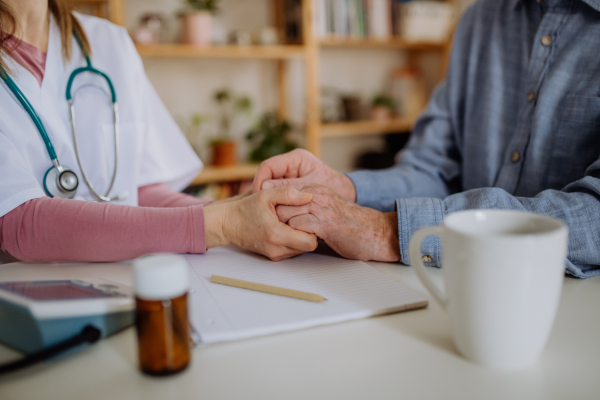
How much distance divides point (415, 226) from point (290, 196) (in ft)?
0.65

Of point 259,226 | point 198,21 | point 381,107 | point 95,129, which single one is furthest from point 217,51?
point 259,226

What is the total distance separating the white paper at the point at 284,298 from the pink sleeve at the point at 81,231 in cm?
7

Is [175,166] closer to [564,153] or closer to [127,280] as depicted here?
[127,280]

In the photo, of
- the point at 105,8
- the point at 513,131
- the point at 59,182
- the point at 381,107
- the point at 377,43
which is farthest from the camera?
the point at 381,107

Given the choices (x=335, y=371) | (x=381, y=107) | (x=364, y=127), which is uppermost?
(x=381, y=107)

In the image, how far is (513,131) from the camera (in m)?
1.06

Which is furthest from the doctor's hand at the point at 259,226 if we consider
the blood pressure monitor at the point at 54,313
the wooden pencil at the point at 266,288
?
the blood pressure monitor at the point at 54,313

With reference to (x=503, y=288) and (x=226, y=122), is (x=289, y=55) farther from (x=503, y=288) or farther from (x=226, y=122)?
(x=503, y=288)

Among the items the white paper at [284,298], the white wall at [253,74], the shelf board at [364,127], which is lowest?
the white paper at [284,298]

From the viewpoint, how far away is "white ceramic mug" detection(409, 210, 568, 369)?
403mm

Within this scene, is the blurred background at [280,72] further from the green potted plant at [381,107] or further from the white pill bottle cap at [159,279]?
the white pill bottle cap at [159,279]

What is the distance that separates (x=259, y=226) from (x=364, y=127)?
200 cm

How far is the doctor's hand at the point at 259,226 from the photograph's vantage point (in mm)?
735

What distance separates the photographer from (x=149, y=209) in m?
0.74
